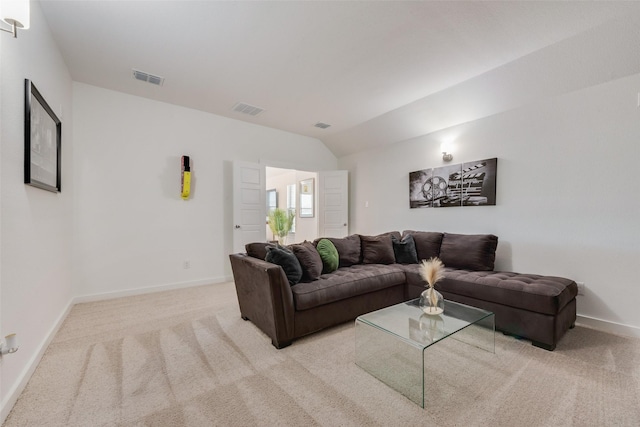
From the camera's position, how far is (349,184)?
5691 mm

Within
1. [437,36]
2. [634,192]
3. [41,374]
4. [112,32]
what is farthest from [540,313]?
[112,32]

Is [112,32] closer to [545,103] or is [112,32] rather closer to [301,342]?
[301,342]

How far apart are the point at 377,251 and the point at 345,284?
107 cm

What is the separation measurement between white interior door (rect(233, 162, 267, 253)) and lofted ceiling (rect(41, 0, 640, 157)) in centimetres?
116

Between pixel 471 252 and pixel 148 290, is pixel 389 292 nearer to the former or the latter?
pixel 471 252

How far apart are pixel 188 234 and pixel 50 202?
186 centimetres

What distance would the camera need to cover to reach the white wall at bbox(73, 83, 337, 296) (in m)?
3.42

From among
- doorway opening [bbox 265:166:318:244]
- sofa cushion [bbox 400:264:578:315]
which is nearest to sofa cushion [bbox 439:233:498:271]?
sofa cushion [bbox 400:264:578:315]

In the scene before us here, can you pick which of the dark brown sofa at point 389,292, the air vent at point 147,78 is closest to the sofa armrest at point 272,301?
the dark brown sofa at point 389,292

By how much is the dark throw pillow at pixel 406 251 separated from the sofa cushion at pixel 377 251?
3.3 inches

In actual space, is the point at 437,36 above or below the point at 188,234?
above

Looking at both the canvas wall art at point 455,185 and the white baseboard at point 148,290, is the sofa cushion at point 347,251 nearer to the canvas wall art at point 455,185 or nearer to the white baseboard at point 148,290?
the canvas wall art at point 455,185

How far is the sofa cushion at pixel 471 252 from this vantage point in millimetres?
3084

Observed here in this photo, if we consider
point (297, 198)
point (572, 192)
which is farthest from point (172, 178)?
point (572, 192)
